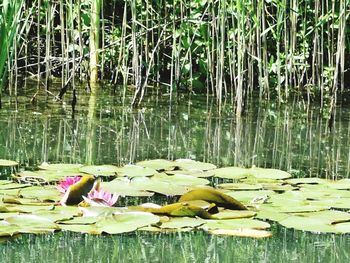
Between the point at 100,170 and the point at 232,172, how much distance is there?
0.49m

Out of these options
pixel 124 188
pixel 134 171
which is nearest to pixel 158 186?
pixel 124 188

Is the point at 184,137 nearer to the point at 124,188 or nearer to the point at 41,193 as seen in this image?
the point at 124,188

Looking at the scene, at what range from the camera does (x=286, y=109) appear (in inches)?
206

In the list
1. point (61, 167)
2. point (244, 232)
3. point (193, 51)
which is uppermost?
point (193, 51)

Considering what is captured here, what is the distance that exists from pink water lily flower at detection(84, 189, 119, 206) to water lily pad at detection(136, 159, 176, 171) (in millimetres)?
584

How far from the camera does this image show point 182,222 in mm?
2340

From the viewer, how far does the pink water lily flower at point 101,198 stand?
2.46 meters

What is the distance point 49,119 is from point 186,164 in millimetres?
1439

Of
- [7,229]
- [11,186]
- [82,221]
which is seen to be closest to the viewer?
[7,229]

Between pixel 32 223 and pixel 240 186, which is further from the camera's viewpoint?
pixel 240 186

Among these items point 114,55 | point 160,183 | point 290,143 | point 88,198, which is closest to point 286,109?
point 290,143

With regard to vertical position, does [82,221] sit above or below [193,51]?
below

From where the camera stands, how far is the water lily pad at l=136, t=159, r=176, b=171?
3.07 metres

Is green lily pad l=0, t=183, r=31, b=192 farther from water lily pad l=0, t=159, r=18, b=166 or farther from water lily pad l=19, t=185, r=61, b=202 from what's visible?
water lily pad l=0, t=159, r=18, b=166
